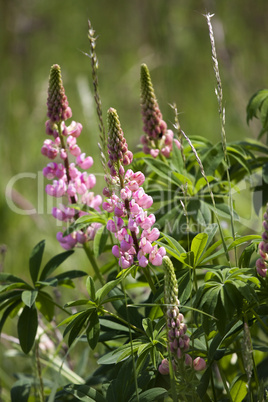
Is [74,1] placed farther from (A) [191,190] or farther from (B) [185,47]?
(A) [191,190]

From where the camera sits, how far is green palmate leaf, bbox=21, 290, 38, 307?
78.5 inches

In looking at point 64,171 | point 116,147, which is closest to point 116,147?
point 116,147

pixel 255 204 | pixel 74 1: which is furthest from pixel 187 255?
pixel 74 1

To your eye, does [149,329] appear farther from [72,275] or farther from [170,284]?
[72,275]

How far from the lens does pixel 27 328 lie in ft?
6.85

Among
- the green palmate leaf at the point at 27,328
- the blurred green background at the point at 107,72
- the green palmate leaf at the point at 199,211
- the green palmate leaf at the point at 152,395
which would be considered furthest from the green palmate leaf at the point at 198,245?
the blurred green background at the point at 107,72

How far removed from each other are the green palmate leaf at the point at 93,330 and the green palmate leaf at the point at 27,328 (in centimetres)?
30

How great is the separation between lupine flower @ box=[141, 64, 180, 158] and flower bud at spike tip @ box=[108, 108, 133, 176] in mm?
566

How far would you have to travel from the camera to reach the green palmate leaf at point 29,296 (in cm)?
199

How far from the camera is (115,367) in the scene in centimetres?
201

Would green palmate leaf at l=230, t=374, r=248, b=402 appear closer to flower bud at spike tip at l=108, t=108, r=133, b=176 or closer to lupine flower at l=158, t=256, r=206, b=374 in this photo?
lupine flower at l=158, t=256, r=206, b=374

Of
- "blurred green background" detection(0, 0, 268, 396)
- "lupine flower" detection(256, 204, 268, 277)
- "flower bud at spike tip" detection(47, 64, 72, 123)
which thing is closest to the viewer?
"lupine flower" detection(256, 204, 268, 277)

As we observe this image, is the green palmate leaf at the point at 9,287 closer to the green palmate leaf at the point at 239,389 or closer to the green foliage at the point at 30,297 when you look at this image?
the green foliage at the point at 30,297

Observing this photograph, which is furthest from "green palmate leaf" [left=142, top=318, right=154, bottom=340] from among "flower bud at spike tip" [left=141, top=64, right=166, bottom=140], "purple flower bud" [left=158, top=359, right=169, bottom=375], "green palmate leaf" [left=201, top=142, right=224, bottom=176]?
"flower bud at spike tip" [left=141, top=64, right=166, bottom=140]
